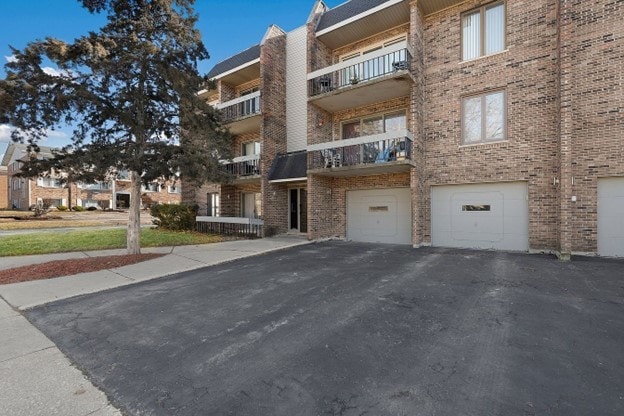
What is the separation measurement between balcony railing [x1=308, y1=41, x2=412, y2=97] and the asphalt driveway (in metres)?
7.53

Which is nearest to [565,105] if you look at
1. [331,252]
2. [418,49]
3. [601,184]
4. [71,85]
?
[601,184]

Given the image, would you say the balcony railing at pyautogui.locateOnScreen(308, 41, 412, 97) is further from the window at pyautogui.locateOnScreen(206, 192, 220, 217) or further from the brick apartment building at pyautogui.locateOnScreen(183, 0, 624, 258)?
the window at pyautogui.locateOnScreen(206, 192, 220, 217)

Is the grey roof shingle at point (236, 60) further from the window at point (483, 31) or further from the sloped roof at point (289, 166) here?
the window at point (483, 31)

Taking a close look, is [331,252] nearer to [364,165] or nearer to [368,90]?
[364,165]

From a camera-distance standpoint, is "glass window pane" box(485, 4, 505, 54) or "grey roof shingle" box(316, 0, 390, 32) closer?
"glass window pane" box(485, 4, 505, 54)

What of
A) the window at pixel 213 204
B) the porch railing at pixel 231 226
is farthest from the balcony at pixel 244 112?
the porch railing at pixel 231 226

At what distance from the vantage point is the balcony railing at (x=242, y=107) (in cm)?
1372

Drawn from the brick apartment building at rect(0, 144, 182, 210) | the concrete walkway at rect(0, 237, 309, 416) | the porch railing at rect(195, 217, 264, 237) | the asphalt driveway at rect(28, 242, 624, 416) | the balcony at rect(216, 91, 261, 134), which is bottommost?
the concrete walkway at rect(0, 237, 309, 416)

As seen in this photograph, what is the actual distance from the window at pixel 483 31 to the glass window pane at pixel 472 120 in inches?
61.4

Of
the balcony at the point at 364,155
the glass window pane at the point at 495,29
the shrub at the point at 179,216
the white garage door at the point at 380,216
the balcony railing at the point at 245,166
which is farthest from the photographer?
the shrub at the point at 179,216

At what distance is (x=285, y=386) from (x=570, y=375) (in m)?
2.55

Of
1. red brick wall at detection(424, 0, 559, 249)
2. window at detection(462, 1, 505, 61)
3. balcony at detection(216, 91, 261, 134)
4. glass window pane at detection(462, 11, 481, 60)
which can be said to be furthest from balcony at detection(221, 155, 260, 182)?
window at detection(462, 1, 505, 61)

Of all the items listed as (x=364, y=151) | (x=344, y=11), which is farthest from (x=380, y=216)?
(x=344, y=11)

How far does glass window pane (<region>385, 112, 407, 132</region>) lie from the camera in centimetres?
1129
